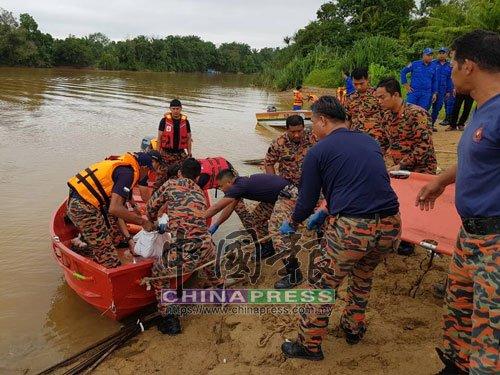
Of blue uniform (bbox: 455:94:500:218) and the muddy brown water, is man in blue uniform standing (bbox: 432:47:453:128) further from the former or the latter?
blue uniform (bbox: 455:94:500:218)

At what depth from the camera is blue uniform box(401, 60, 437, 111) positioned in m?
9.90

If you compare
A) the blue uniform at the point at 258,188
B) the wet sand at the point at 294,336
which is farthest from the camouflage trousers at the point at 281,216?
the wet sand at the point at 294,336

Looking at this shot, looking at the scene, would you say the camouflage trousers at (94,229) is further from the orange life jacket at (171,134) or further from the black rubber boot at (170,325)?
the orange life jacket at (171,134)

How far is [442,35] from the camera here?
573 inches

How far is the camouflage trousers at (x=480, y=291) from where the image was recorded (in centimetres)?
210

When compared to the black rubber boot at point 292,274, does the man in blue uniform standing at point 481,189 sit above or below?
above

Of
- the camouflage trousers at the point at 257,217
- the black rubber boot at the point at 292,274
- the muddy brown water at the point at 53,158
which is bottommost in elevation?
the muddy brown water at the point at 53,158

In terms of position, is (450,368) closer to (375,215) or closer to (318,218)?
(375,215)

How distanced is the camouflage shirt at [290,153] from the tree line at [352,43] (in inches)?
573

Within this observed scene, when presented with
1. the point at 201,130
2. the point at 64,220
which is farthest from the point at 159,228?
the point at 201,130

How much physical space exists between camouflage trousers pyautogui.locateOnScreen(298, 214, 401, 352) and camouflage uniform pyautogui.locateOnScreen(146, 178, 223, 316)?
1.29 metres

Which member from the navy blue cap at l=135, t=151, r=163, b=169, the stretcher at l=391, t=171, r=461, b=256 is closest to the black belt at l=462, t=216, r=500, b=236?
the stretcher at l=391, t=171, r=461, b=256

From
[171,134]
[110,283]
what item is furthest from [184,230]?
[171,134]

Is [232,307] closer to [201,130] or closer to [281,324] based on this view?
[281,324]
